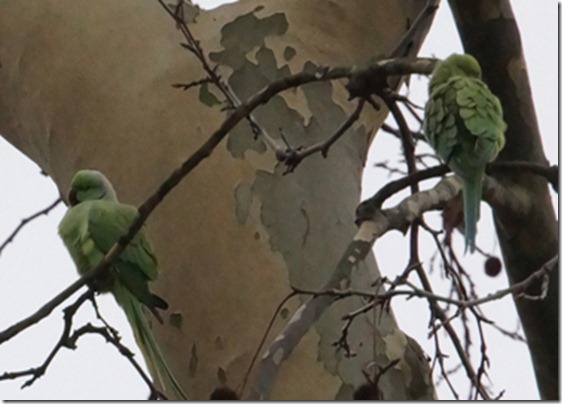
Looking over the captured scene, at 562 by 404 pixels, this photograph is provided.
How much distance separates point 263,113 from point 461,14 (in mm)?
419

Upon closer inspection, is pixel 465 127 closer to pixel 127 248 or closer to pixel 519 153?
pixel 519 153

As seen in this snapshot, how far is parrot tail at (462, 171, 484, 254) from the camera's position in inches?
65.2

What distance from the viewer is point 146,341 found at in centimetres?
173

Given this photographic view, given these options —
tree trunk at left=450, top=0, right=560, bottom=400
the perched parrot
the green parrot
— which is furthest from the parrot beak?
tree trunk at left=450, top=0, right=560, bottom=400

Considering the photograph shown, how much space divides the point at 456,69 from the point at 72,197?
76 cm

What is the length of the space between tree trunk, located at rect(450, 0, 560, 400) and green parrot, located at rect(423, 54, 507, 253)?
0.19 metres

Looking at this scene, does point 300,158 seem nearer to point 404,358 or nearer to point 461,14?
point 404,358

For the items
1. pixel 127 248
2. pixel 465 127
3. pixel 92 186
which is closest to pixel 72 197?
pixel 92 186

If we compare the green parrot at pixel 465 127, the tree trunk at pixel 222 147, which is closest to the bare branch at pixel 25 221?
the tree trunk at pixel 222 147

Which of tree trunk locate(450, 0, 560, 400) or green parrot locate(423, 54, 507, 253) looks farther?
tree trunk locate(450, 0, 560, 400)

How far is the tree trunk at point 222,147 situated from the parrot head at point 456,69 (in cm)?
24

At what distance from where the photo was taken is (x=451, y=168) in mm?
1695

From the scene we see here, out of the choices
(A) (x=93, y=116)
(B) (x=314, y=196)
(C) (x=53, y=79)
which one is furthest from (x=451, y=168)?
(C) (x=53, y=79)

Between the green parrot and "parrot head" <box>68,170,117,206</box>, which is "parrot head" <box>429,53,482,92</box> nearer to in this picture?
the green parrot
